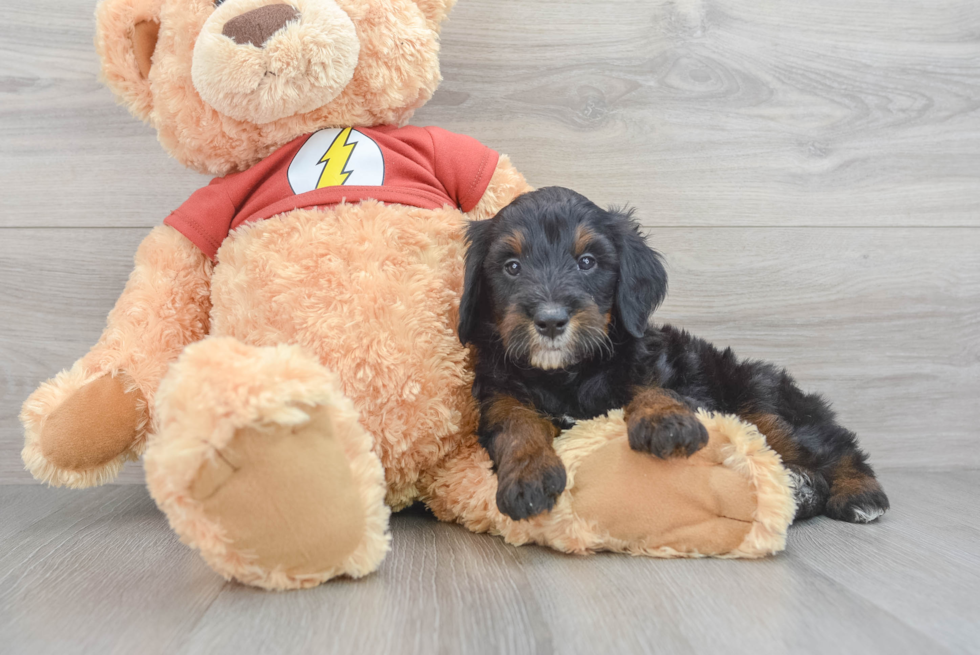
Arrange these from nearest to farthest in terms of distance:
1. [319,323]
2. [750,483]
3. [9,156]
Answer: [750,483]
[319,323]
[9,156]

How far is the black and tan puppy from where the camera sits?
56.2 inches

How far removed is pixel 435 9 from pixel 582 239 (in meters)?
0.77

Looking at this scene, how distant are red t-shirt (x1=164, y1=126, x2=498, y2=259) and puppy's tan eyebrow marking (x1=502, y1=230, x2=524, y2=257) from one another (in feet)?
0.88

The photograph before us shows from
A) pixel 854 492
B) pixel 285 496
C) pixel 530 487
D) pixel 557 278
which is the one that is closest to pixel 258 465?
pixel 285 496

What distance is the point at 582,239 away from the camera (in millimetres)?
1604

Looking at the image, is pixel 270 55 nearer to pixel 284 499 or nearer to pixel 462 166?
pixel 462 166

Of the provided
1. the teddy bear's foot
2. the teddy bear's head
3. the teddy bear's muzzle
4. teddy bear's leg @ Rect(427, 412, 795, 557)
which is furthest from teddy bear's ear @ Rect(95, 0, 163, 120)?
teddy bear's leg @ Rect(427, 412, 795, 557)

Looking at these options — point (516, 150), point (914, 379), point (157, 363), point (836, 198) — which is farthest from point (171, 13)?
point (914, 379)

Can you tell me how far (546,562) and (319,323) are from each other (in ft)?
2.34

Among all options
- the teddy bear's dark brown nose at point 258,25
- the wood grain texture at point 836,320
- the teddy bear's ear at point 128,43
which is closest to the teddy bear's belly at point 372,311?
the teddy bear's dark brown nose at point 258,25

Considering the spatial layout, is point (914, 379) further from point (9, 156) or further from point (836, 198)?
point (9, 156)

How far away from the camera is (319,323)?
1515 millimetres

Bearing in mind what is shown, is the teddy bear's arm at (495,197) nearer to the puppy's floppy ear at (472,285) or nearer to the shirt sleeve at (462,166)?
the shirt sleeve at (462,166)

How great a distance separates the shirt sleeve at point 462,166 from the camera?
72.2 inches
